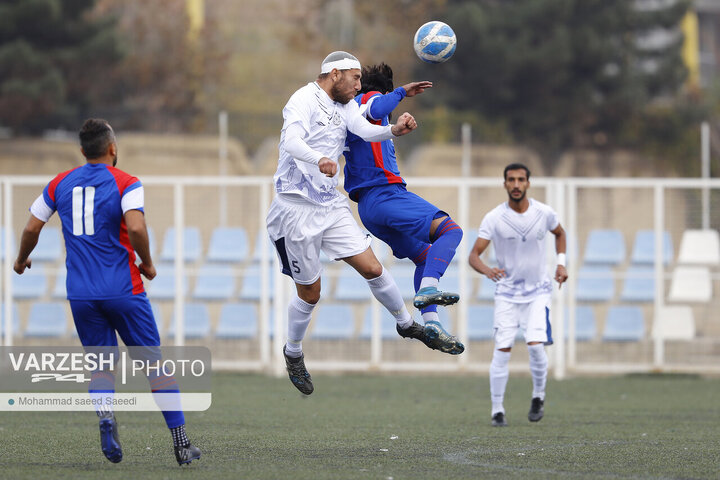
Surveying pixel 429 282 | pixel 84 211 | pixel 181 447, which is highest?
pixel 84 211

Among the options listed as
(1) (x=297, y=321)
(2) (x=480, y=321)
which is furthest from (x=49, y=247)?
(1) (x=297, y=321)

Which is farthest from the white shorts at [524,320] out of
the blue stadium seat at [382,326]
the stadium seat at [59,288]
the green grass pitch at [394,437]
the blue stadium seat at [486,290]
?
the stadium seat at [59,288]

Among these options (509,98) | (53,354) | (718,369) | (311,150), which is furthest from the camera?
(509,98)

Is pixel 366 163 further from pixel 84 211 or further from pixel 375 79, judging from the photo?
pixel 84 211

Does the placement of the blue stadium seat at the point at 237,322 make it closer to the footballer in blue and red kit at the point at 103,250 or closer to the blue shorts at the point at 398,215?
the blue shorts at the point at 398,215

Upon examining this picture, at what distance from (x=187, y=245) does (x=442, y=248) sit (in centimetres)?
997

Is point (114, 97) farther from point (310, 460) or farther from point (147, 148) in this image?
point (310, 460)

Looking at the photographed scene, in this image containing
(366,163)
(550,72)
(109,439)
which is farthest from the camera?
(550,72)

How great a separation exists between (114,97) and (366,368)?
1679 cm

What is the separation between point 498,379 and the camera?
12.4 m

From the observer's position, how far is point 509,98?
103 feet

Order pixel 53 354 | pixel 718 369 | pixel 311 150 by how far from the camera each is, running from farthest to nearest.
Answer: pixel 718 369
pixel 53 354
pixel 311 150

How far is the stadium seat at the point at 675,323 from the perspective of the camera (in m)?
18.8

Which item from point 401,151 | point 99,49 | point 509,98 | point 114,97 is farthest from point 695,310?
point 114,97
